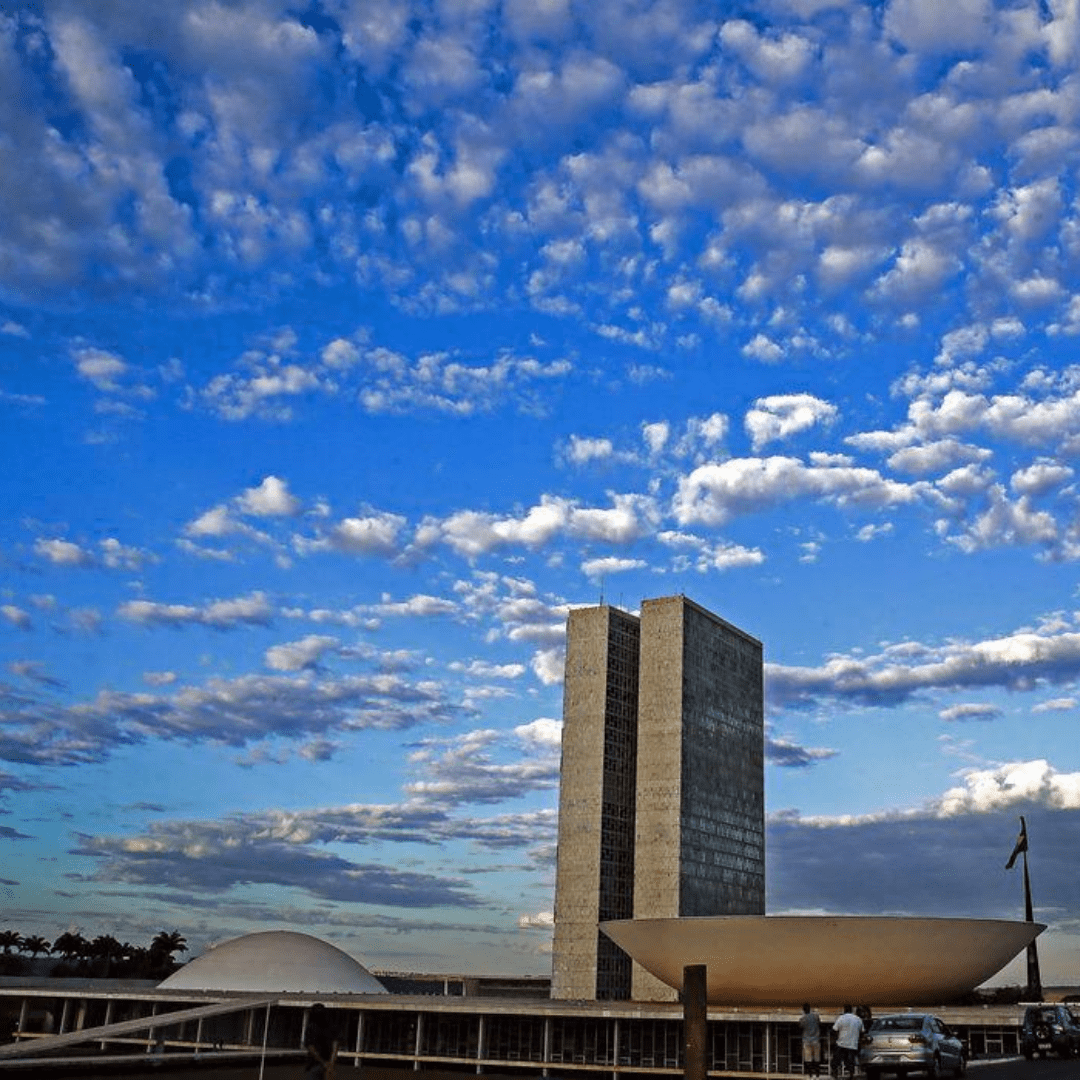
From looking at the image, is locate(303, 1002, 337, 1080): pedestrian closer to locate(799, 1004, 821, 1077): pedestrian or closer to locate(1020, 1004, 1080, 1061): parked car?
locate(799, 1004, 821, 1077): pedestrian

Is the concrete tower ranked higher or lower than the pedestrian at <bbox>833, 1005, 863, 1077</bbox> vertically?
higher

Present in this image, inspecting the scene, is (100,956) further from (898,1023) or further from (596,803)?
(898,1023)

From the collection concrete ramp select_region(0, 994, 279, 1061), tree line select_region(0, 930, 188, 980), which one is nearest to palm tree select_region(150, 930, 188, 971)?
tree line select_region(0, 930, 188, 980)

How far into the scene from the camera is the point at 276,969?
107 metres

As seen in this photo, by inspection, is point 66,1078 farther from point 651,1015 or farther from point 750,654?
point 750,654

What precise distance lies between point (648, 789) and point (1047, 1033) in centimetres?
8999

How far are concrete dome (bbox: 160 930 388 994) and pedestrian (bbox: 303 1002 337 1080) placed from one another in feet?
283

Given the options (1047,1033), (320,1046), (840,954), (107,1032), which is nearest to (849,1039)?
(320,1046)

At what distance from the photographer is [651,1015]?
266 feet

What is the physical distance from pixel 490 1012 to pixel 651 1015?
536 inches

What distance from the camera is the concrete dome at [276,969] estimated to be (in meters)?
105

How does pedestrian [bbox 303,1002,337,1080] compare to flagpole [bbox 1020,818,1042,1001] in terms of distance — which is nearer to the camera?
pedestrian [bbox 303,1002,337,1080]

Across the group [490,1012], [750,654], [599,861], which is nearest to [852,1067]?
[490,1012]

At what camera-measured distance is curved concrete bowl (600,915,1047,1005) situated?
7425cm
